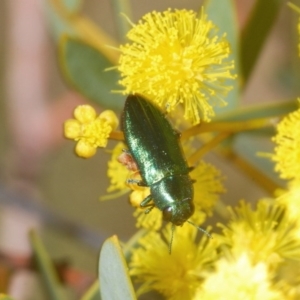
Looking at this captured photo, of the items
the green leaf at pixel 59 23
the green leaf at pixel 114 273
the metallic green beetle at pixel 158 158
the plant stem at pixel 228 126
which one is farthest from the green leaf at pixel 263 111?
the green leaf at pixel 59 23

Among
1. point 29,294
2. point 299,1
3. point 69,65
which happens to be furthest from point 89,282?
point 299,1

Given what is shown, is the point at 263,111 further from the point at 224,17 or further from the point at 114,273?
the point at 114,273

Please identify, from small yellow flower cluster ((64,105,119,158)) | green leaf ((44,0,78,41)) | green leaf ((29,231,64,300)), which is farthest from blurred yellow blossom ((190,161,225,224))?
green leaf ((44,0,78,41))

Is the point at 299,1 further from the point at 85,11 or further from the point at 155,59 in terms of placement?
the point at 85,11

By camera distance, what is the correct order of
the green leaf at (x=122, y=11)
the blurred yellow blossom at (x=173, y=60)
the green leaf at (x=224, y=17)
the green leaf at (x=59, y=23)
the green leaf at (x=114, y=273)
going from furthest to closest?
the green leaf at (x=59, y=23) → the green leaf at (x=122, y=11) → the green leaf at (x=224, y=17) → the blurred yellow blossom at (x=173, y=60) → the green leaf at (x=114, y=273)

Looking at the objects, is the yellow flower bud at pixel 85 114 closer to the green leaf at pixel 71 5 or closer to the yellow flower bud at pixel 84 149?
the yellow flower bud at pixel 84 149
